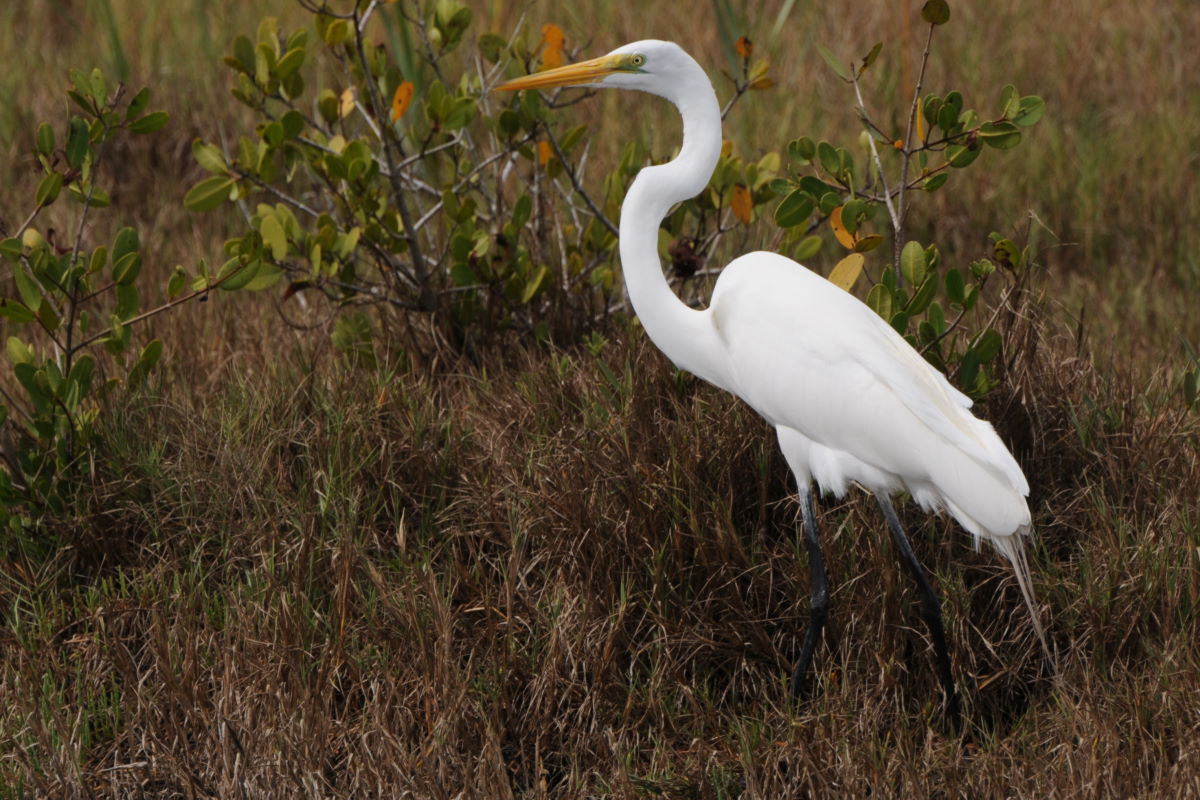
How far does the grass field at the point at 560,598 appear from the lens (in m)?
2.11

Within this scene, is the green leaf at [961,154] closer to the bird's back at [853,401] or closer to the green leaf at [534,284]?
the bird's back at [853,401]

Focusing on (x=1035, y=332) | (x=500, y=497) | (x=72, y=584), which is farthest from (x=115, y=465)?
(x=1035, y=332)

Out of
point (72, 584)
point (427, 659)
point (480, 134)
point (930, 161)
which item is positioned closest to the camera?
point (427, 659)

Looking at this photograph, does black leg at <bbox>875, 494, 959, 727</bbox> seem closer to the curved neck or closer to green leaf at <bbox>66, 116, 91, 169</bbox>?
the curved neck

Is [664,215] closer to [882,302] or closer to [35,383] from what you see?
[882,302]

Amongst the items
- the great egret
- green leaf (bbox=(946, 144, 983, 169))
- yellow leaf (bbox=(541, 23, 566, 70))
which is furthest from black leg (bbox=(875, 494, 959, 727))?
yellow leaf (bbox=(541, 23, 566, 70))

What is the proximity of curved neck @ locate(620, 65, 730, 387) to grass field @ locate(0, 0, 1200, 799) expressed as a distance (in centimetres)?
25

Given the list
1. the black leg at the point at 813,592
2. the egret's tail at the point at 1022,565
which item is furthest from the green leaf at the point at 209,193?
the egret's tail at the point at 1022,565

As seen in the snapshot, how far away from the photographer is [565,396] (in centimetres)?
281

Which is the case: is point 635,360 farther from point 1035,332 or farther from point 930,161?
point 930,161

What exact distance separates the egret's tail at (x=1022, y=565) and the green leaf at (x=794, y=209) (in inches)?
29.4

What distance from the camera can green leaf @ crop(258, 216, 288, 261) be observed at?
9.32 ft

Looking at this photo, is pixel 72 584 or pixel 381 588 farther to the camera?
pixel 72 584

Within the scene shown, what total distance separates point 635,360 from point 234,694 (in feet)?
3.59
